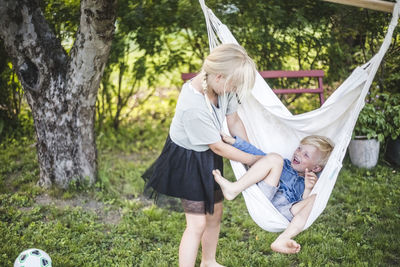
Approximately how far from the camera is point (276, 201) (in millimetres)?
1976

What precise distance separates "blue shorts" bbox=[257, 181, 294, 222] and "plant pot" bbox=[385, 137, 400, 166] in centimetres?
199

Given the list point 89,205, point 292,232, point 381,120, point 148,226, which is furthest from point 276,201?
point 381,120

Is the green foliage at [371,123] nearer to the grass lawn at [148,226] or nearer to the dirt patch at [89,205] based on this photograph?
the grass lawn at [148,226]

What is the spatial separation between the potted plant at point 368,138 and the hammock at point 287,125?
138 cm

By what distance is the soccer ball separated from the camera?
1.86m

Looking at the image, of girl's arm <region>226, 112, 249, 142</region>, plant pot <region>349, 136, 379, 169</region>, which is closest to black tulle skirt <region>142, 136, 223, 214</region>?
girl's arm <region>226, 112, 249, 142</region>

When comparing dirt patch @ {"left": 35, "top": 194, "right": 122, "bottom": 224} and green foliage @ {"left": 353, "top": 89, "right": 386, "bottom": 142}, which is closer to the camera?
dirt patch @ {"left": 35, "top": 194, "right": 122, "bottom": 224}

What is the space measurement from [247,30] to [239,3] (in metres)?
0.31

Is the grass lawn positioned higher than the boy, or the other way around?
the boy

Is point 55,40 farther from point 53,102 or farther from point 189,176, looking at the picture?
point 189,176

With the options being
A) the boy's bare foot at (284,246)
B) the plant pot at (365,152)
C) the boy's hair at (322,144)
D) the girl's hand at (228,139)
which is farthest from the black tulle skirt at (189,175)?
the plant pot at (365,152)

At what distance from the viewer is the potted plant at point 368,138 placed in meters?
3.40

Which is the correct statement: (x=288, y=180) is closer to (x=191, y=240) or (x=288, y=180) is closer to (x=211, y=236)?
(x=211, y=236)

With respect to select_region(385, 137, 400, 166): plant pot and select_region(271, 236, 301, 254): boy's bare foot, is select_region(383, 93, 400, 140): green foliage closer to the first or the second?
select_region(385, 137, 400, 166): plant pot
